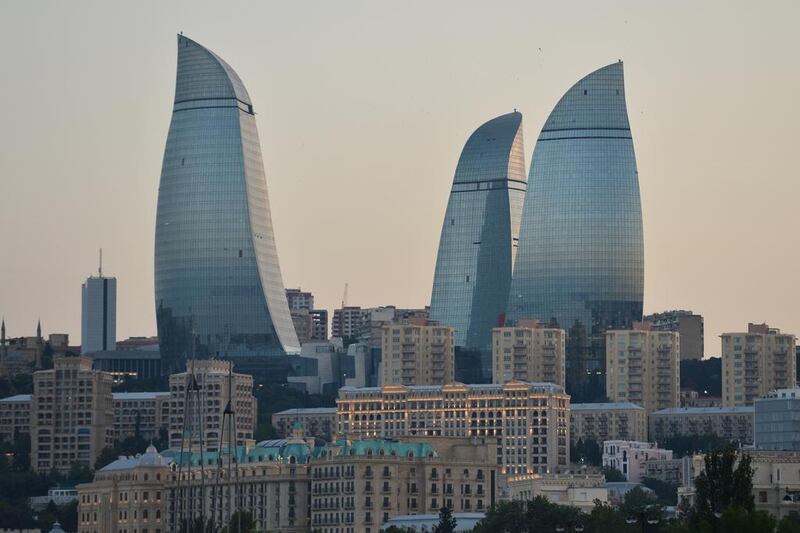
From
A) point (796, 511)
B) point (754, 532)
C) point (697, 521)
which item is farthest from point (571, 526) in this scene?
point (754, 532)

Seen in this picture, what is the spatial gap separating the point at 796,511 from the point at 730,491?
86.9ft

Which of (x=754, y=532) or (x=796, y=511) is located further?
(x=796, y=511)

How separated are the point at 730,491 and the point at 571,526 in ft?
93.4

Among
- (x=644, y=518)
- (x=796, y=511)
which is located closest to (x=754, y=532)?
(x=644, y=518)

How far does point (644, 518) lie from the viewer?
166125 millimetres

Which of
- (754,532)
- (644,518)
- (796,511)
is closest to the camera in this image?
(754,532)

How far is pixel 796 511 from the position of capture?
193000mm

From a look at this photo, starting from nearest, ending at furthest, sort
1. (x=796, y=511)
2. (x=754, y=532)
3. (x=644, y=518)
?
(x=754, y=532), (x=644, y=518), (x=796, y=511)

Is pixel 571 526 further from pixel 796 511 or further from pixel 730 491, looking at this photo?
pixel 730 491

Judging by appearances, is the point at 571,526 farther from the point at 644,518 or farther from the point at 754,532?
the point at 754,532

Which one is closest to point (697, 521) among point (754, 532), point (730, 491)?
point (730, 491)

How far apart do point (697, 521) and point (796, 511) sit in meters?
26.2

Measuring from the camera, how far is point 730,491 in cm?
16750

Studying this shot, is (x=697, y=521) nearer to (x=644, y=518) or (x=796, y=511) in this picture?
(x=644, y=518)
